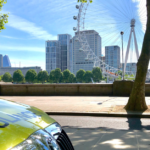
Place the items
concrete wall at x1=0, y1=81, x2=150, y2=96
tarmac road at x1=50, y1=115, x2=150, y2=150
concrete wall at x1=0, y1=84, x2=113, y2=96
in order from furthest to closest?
concrete wall at x1=0, y1=84, x2=113, y2=96 → concrete wall at x1=0, y1=81, x2=150, y2=96 → tarmac road at x1=50, y1=115, x2=150, y2=150

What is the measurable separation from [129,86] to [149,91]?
A: 1679 mm

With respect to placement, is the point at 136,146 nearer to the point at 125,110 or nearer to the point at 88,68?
the point at 125,110

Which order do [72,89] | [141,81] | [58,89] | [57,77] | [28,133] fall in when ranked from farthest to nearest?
[57,77] < [58,89] < [72,89] < [141,81] < [28,133]

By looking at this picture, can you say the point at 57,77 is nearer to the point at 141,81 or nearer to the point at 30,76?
the point at 30,76

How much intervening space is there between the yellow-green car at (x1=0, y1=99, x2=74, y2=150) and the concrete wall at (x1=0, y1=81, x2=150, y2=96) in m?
14.2

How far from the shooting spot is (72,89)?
17406 mm

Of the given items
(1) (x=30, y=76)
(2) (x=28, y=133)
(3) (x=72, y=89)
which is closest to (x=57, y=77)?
(1) (x=30, y=76)

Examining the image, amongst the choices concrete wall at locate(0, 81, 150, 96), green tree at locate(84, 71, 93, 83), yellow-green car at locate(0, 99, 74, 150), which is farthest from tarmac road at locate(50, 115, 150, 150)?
green tree at locate(84, 71, 93, 83)

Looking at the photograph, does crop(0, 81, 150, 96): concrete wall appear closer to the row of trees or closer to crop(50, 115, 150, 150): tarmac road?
crop(50, 115, 150, 150): tarmac road

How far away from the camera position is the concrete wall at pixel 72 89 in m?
16.0

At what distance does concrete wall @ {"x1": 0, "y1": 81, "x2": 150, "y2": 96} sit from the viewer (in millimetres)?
15977

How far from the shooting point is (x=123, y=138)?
5199 mm

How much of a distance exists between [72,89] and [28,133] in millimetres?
15669

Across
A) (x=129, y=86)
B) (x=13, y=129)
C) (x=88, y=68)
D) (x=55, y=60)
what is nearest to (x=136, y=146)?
(x=13, y=129)
